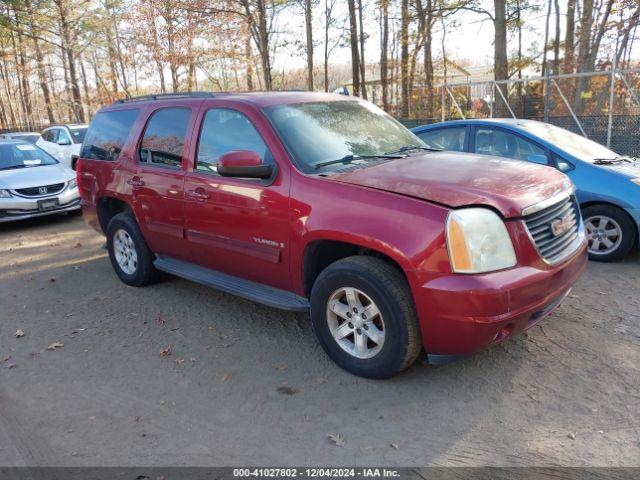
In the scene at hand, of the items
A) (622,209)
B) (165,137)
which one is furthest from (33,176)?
(622,209)

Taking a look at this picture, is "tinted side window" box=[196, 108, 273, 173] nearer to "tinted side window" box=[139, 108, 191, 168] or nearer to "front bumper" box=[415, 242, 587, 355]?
"tinted side window" box=[139, 108, 191, 168]

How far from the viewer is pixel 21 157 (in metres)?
10.1

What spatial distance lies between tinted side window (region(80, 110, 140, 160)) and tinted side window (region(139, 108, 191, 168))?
Answer: 0.39 meters

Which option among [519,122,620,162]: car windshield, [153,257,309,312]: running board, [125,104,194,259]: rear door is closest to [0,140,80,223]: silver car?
[125,104,194,259]: rear door

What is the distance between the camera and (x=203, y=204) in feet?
14.4

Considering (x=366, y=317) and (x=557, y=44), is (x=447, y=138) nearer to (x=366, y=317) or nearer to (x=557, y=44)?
(x=366, y=317)

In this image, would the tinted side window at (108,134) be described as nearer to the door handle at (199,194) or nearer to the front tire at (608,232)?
the door handle at (199,194)

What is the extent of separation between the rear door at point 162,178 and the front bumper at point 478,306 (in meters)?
2.56

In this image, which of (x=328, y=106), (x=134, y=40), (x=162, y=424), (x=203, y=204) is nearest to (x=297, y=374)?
(x=162, y=424)

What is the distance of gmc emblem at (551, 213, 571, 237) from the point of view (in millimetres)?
3461

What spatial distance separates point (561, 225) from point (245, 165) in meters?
2.27

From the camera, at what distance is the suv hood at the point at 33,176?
8.95 m

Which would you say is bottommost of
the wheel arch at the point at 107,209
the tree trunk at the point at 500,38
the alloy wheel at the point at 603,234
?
the alloy wheel at the point at 603,234

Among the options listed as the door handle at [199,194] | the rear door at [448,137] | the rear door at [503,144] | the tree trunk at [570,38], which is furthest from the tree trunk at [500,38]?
the door handle at [199,194]
